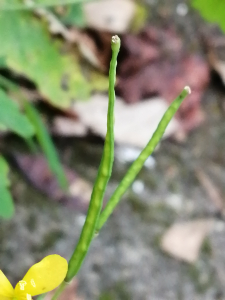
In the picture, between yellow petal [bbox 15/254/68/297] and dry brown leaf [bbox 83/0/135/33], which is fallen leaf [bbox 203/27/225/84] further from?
yellow petal [bbox 15/254/68/297]

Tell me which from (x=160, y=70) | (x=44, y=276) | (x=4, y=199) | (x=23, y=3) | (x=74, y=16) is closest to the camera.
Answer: (x=44, y=276)

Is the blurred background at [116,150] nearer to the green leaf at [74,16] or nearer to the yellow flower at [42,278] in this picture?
the green leaf at [74,16]

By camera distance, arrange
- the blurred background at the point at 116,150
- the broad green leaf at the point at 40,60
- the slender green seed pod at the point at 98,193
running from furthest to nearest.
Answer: the broad green leaf at the point at 40,60 < the blurred background at the point at 116,150 < the slender green seed pod at the point at 98,193

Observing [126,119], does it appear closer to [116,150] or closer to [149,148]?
[116,150]

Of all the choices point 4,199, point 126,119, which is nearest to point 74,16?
point 126,119

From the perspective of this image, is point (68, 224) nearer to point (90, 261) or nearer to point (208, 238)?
point (90, 261)

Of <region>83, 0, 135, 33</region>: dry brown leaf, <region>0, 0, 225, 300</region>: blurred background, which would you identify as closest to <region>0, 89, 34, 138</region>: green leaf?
<region>0, 0, 225, 300</region>: blurred background

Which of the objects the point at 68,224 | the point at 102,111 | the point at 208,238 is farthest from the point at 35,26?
the point at 208,238

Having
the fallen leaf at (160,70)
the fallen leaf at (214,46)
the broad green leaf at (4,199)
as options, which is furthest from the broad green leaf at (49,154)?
the fallen leaf at (214,46)
